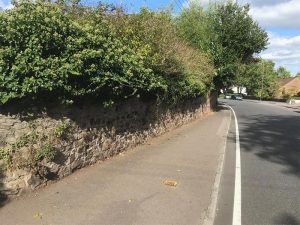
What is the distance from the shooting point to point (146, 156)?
1071 cm

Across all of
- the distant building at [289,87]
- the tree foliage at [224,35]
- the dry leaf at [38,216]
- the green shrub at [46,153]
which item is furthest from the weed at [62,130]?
the distant building at [289,87]

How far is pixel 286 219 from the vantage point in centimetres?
643

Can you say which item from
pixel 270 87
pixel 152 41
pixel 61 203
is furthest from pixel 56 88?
pixel 270 87

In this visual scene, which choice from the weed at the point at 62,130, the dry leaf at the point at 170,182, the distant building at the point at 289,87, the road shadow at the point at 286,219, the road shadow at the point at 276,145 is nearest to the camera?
the road shadow at the point at 286,219

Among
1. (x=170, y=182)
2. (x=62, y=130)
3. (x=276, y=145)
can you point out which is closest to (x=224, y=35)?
(x=276, y=145)

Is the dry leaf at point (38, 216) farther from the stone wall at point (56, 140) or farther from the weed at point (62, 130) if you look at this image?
the weed at point (62, 130)

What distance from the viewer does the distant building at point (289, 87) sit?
97750 millimetres

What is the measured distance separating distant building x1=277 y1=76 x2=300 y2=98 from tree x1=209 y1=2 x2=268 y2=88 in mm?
66809

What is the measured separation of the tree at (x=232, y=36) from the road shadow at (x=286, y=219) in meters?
24.2

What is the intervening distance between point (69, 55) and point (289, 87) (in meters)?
104

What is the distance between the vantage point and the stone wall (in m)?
6.71

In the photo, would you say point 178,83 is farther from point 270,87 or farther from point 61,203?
point 270,87

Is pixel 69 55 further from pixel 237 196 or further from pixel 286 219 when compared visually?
pixel 286 219

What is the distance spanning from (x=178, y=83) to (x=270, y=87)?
87.6 meters
